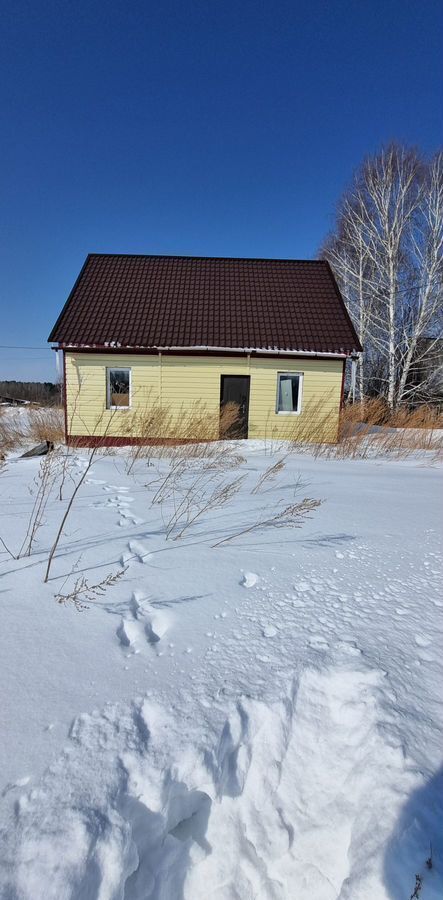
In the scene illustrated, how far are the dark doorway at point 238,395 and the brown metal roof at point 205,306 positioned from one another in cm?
99

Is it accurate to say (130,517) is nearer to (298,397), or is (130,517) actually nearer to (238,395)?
(238,395)

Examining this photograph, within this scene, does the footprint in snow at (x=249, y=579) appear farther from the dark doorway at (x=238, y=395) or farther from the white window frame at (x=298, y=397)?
the white window frame at (x=298, y=397)

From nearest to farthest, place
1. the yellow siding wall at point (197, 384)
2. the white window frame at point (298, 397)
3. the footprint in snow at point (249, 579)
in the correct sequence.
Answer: the footprint in snow at point (249, 579) < the yellow siding wall at point (197, 384) < the white window frame at point (298, 397)

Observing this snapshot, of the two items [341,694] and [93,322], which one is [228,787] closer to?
[341,694]

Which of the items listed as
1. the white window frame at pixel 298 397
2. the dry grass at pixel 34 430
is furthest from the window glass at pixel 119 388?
the white window frame at pixel 298 397

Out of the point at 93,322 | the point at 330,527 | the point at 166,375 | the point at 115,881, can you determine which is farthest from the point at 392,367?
the point at 115,881

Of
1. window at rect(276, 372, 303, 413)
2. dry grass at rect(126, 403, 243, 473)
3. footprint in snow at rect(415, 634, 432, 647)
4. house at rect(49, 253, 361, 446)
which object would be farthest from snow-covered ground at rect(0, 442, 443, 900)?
window at rect(276, 372, 303, 413)

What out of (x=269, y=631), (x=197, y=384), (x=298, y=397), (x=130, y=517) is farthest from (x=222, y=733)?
(x=298, y=397)

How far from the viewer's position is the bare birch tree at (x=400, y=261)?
15.1 metres

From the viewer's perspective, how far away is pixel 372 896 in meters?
0.88

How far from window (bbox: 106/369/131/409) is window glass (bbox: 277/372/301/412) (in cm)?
441

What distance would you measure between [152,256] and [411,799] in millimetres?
14962

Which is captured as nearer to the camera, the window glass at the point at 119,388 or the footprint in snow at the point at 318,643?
the footprint in snow at the point at 318,643

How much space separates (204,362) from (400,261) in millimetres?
12107
